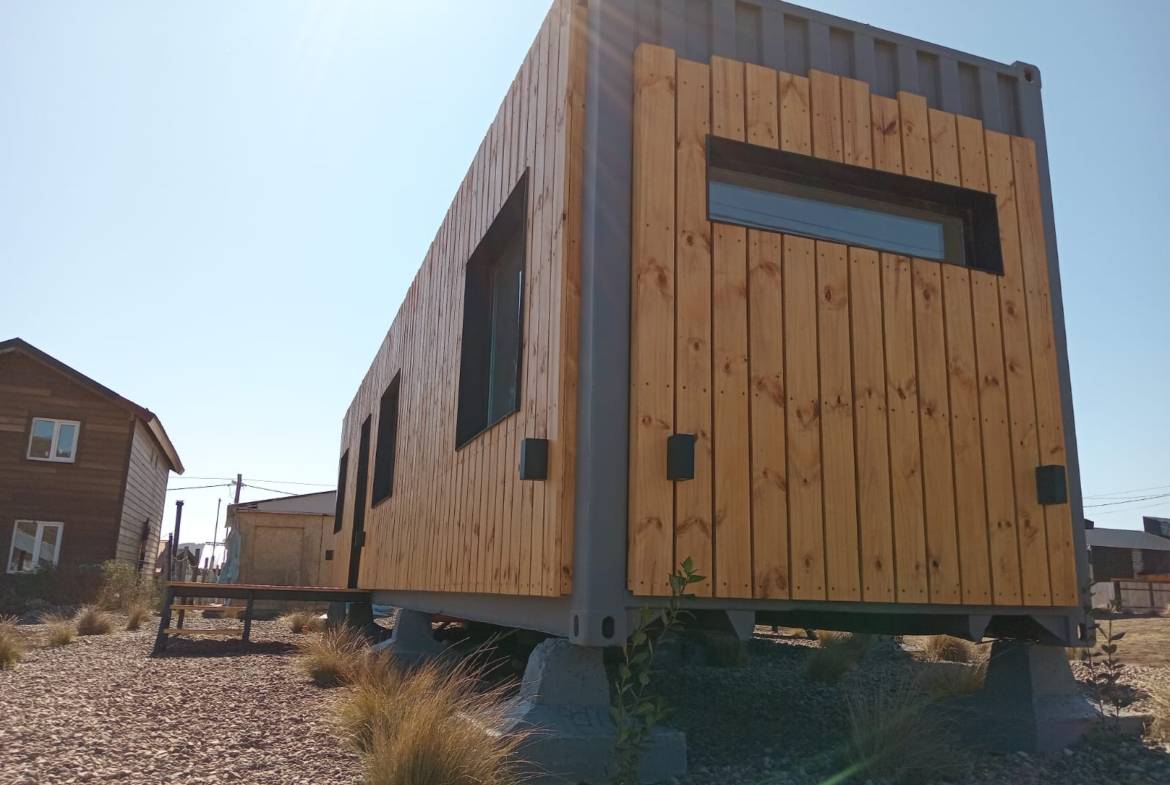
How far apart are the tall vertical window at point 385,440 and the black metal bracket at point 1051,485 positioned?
8.15 metres

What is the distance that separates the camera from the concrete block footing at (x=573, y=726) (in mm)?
3566

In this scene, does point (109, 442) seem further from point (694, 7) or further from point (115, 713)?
point (694, 7)

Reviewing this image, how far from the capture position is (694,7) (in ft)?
15.0

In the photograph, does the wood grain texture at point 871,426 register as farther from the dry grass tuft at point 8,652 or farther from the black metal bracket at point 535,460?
the dry grass tuft at point 8,652

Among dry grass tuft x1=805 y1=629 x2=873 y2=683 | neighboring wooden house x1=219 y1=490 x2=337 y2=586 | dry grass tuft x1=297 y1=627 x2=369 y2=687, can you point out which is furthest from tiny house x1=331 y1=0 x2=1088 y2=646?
neighboring wooden house x1=219 y1=490 x2=337 y2=586

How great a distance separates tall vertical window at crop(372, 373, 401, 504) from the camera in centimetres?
1125

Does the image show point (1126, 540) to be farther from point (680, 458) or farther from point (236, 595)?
point (680, 458)

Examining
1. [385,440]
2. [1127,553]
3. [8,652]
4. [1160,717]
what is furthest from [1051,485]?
[1127,553]

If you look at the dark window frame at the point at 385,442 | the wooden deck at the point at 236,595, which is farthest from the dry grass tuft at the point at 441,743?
the dark window frame at the point at 385,442

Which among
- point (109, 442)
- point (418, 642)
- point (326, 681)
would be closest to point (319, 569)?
point (109, 442)

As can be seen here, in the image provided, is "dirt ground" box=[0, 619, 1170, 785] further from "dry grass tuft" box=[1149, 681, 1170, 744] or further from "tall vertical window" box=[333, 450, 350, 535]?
"tall vertical window" box=[333, 450, 350, 535]

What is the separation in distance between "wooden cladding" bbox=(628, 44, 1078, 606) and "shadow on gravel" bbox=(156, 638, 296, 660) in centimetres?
674

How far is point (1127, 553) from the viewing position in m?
32.0

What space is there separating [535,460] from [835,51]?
291 cm
